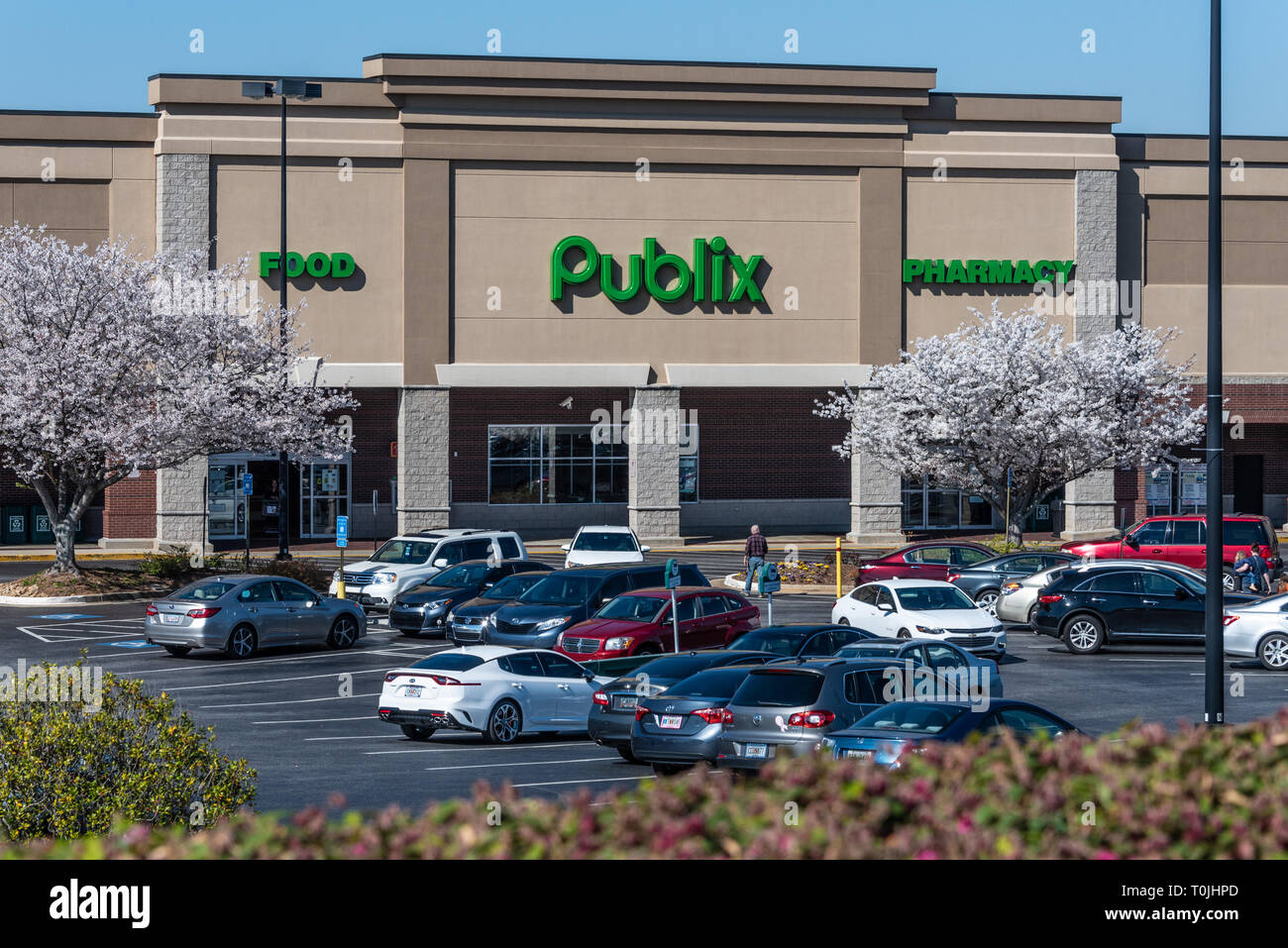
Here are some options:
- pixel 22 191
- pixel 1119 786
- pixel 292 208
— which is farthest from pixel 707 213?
pixel 1119 786

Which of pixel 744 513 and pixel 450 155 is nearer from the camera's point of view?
pixel 450 155

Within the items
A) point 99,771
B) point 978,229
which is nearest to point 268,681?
point 99,771

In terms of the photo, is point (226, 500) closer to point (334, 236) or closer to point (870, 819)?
point (334, 236)

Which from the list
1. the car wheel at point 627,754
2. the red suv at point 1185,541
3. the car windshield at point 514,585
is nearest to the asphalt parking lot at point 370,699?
the car wheel at point 627,754

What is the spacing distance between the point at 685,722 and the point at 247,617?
12.2m

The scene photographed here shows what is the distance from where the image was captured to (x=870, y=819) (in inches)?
228

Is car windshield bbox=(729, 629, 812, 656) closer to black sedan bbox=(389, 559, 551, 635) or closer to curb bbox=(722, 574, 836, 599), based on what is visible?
black sedan bbox=(389, 559, 551, 635)

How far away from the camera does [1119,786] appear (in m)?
6.02

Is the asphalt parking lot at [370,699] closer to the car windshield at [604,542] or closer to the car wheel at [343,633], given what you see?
the car wheel at [343,633]

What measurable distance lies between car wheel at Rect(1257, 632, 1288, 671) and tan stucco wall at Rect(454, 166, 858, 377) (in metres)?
26.8

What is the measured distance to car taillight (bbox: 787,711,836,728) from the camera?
601 inches

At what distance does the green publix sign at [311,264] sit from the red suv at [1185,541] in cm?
2453
